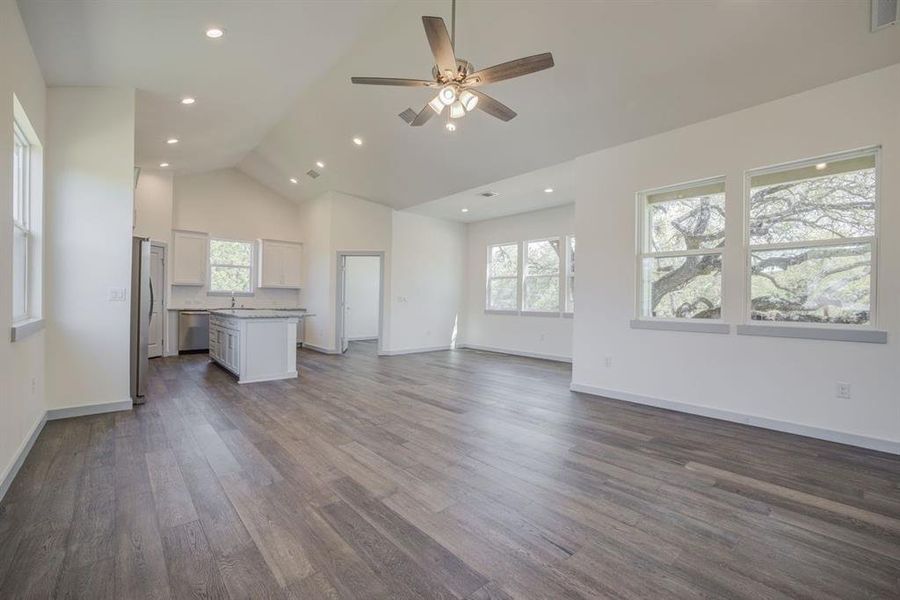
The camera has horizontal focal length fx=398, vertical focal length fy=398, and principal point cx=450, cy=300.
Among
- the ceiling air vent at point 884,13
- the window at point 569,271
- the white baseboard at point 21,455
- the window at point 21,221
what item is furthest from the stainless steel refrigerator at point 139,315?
the ceiling air vent at point 884,13

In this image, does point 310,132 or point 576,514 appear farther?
point 310,132

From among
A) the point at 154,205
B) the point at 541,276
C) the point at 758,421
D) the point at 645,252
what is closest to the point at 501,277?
the point at 541,276

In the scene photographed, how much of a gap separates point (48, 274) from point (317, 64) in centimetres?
Result: 324

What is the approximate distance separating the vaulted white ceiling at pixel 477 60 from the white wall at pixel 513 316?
246cm

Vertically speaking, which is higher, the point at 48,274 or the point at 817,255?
the point at 817,255

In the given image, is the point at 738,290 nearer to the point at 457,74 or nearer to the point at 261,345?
the point at 457,74

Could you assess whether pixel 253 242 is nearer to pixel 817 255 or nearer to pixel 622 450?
pixel 622 450

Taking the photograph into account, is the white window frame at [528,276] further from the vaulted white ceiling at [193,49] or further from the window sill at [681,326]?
the vaulted white ceiling at [193,49]

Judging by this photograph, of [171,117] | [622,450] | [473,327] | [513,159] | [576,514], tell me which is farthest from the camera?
[473,327]

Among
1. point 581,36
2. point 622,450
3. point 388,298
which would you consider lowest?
point 622,450

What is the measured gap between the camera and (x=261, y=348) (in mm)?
5273

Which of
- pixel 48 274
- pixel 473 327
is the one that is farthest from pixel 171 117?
pixel 473 327

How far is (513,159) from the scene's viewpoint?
5273 millimetres

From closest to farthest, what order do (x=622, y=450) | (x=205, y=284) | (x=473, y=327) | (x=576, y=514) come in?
(x=576, y=514), (x=622, y=450), (x=205, y=284), (x=473, y=327)
